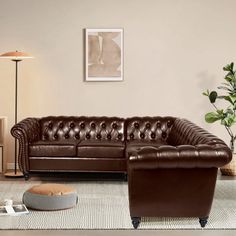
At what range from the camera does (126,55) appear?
9555 mm

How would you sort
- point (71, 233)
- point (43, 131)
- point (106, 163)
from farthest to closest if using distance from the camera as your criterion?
1. point (43, 131)
2. point (106, 163)
3. point (71, 233)

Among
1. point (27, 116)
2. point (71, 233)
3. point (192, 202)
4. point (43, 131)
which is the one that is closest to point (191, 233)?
point (192, 202)

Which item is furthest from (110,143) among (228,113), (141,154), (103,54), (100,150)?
(141,154)

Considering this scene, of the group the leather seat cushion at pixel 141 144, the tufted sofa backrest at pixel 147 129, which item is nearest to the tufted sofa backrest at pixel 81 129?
the tufted sofa backrest at pixel 147 129

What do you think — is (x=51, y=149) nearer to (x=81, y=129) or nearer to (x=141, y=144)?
(x=81, y=129)

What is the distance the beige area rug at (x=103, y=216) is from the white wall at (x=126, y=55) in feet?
7.07

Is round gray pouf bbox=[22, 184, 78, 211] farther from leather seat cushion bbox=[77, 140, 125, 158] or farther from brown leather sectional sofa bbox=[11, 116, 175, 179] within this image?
leather seat cushion bbox=[77, 140, 125, 158]

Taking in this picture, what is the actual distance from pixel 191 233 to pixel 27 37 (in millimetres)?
4885

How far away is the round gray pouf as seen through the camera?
6363 millimetres

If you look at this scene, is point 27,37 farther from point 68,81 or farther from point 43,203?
point 43,203

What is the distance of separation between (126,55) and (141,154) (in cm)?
414

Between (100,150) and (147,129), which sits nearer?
(100,150)

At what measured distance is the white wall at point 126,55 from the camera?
945cm

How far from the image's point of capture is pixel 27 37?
945 centimetres
